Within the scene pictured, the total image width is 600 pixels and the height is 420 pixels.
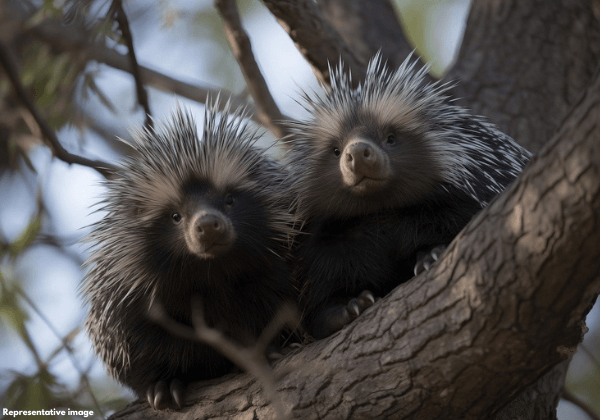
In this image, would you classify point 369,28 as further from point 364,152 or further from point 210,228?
point 210,228

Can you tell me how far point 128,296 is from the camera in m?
4.25

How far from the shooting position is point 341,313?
3.79 metres

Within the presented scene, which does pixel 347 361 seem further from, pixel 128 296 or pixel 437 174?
pixel 128 296

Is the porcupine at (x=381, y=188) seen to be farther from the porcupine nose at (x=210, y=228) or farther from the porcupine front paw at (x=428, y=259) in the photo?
the porcupine nose at (x=210, y=228)

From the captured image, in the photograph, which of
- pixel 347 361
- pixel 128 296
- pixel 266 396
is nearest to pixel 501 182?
pixel 347 361

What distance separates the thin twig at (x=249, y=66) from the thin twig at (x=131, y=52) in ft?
2.17

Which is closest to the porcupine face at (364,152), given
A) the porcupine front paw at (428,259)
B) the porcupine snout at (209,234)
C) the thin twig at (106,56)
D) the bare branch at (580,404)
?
the porcupine front paw at (428,259)

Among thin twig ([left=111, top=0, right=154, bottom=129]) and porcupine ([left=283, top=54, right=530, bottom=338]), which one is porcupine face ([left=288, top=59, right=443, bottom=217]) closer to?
porcupine ([left=283, top=54, right=530, bottom=338])

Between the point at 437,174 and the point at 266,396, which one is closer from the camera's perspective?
the point at 266,396

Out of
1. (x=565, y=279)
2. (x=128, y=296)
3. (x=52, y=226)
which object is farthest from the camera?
(x=52, y=226)

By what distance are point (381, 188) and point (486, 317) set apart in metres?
1.24

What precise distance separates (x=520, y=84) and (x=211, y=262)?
10.8 feet

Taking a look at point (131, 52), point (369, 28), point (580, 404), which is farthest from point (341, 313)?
point (369, 28)

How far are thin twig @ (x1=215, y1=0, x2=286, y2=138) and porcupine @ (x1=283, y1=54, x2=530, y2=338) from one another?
95cm
